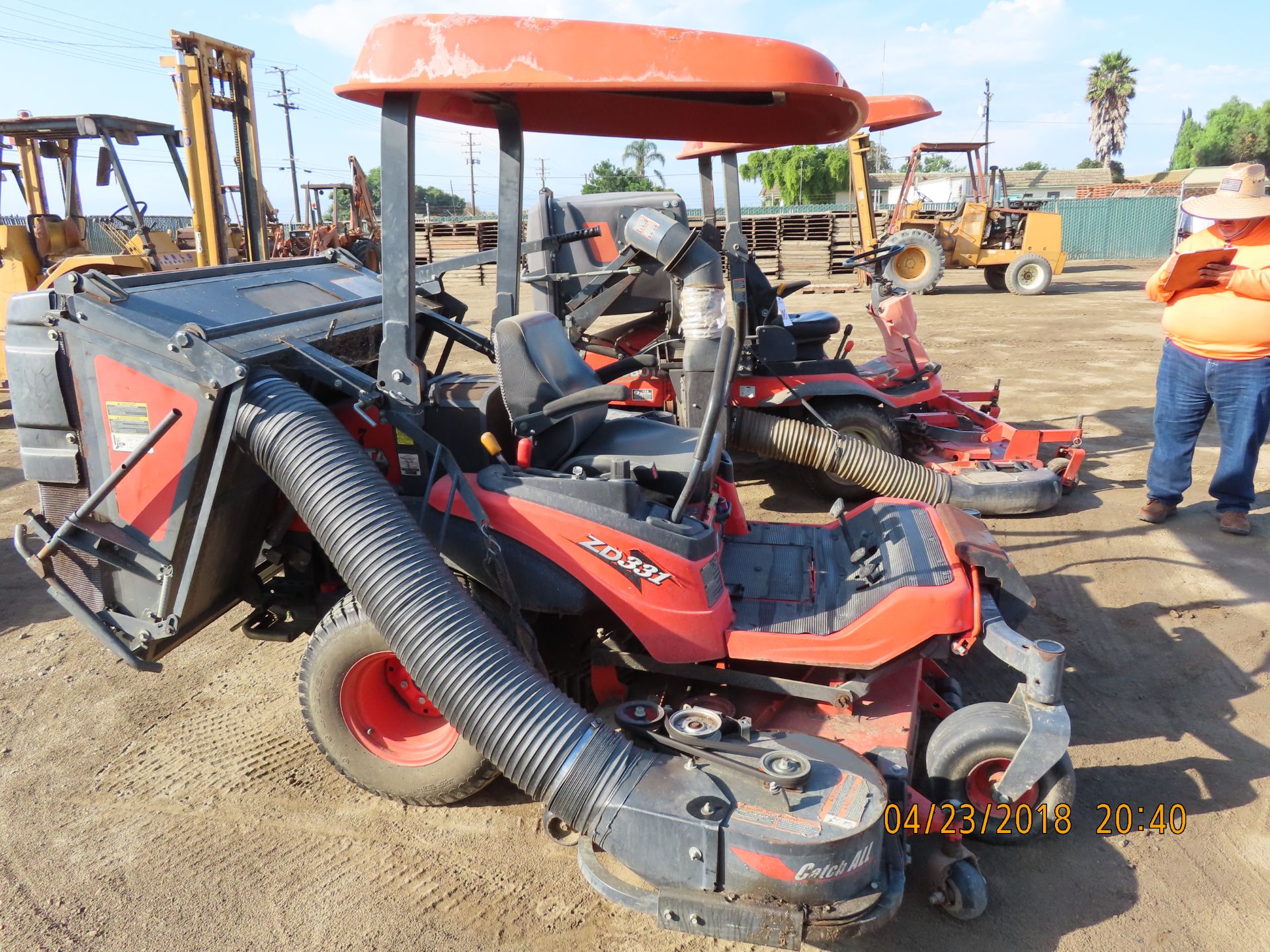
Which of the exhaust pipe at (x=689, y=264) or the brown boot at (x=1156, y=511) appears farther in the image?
the brown boot at (x=1156, y=511)

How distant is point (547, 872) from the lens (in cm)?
255

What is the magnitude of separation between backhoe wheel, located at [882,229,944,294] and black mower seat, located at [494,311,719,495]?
42.1ft

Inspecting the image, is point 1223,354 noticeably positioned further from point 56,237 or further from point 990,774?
point 56,237

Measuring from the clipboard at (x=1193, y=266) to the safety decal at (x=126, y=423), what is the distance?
4845 mm

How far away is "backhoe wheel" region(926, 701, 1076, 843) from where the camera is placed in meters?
2.50

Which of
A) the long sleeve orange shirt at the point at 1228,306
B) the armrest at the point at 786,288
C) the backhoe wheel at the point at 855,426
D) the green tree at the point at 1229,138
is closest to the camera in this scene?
the long sleeve orange shirt at the point at 1228,306

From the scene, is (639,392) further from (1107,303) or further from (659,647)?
(1107,303)

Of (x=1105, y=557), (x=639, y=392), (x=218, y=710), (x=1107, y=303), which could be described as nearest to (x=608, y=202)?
(x=639, y=392)

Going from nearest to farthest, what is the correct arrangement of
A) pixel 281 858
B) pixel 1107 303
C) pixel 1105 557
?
pixel 281 858
pixel 1105 557
pixel 1107 303

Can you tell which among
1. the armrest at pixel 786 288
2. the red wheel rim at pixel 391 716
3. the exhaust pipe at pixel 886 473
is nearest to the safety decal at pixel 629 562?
the red wheel rim at pixel 391 716

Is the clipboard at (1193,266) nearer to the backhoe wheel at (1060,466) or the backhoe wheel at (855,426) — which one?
the backhoe wheel at (1060,466)

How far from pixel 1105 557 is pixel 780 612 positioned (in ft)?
8.79

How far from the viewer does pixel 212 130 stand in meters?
9.49

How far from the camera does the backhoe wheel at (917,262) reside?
1508cm
